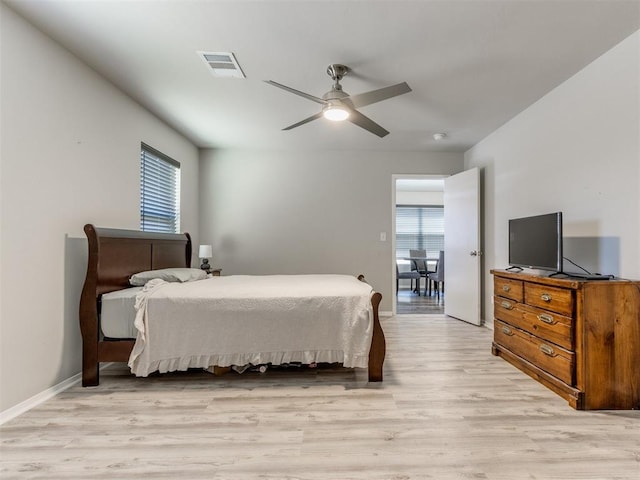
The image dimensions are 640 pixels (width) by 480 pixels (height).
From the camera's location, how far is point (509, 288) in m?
2.75

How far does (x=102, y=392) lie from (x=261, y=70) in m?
2.65

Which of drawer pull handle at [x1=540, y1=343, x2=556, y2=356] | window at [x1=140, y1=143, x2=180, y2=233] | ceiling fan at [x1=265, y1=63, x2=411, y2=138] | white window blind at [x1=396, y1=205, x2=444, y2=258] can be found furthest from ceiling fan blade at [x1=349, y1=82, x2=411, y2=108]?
white window blind at [x1=396, y1=205, x2=444, y2=258]

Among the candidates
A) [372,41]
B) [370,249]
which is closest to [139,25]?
[372,41]

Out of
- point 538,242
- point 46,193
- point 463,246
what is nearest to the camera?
point 46,193

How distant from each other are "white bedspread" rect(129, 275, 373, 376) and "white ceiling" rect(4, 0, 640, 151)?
1745 millimetres

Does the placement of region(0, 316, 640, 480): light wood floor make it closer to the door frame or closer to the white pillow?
the white pillow

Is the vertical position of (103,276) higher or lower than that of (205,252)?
lower

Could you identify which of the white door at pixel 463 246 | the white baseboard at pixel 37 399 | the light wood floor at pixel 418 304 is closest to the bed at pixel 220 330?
the white baseboard at pixel 37 399

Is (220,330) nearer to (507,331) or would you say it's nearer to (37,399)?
(37,399)

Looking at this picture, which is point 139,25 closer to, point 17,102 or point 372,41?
point 17,102

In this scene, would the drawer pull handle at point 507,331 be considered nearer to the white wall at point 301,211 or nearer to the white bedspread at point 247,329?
the white bedspread at point 247,329

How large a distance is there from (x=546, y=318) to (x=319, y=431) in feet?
5.80

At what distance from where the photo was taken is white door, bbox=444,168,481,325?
4086 millimetres

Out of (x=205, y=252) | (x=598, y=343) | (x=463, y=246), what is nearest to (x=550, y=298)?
(x=598, y=343)
